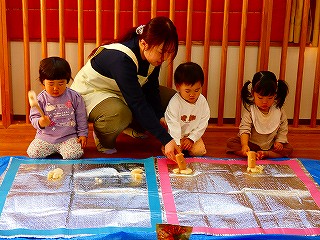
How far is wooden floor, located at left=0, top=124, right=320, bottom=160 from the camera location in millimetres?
2303

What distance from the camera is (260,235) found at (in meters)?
1.61

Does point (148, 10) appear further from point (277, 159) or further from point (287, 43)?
point (277, 159)

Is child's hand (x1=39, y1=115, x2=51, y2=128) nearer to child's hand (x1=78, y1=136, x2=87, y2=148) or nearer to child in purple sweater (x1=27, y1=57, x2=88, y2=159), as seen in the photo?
child in purple sweater (x1=27, y1=57, x2=88, y2=159)

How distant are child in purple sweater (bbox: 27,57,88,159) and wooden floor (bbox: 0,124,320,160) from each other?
101mm

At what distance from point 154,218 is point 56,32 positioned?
1.21 metres

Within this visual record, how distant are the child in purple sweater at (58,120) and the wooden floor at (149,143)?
101 mm

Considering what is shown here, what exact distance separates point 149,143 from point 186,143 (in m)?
0.27

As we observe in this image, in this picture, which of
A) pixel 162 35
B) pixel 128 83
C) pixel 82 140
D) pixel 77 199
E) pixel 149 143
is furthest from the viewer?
pixel 149 143

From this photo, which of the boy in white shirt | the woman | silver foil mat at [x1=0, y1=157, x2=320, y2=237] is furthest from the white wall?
silver foil mat at [x1=0, y1=157, x2=320, y2=237]

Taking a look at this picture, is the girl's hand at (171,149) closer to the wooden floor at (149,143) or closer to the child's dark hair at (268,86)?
the wooden floor at (149,143)

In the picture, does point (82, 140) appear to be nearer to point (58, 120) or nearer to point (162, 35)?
point (58, 120)

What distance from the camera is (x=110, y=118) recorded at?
7.33ft

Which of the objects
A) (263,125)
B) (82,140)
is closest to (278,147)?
(263,125)

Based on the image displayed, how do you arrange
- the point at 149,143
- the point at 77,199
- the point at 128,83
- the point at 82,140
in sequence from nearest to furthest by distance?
the point at 77,199 < the point at 128,83 < the point at 82,140 < the point at 149,143
